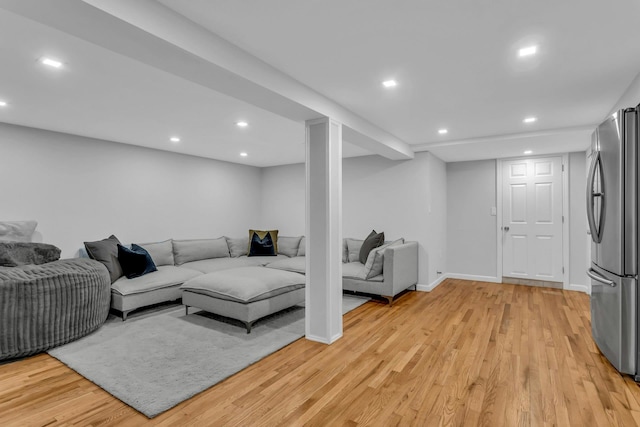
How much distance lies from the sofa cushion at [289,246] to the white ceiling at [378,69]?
2.67 meters

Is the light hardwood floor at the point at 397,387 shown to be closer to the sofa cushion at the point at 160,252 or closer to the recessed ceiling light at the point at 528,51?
the sofa cushion at the point at 160,252

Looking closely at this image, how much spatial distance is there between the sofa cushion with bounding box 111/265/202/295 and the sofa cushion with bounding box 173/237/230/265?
0.66 m

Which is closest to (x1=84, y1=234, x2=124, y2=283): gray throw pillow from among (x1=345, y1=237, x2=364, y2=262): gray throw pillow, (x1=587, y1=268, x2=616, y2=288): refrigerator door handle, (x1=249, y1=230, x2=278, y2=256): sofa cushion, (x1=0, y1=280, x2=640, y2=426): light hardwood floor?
(x1=0, y1=280, x2=640, y2=426): light hardwood floor

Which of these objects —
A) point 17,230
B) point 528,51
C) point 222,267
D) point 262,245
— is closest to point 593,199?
point 528,51

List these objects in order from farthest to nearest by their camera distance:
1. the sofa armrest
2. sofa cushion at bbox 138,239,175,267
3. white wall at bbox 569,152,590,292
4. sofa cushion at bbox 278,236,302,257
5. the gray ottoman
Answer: sofa cushion at bbox 278,236,302,257
white wall at bbox 569,152,590,292
sofa cushion at bbox 138,239,175,267
the sofa armrest
the gray ottoman

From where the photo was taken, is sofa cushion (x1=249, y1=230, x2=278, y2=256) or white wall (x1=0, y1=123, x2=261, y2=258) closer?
white wall (x1=0, y1=123, x2=261, y2=258)

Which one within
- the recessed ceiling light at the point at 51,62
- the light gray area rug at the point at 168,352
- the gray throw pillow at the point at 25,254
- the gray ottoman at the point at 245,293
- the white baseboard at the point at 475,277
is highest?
the recessed ceiling light at the point at 51,62

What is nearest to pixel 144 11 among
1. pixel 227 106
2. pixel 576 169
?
pixel 227 106

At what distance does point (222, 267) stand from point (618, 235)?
472 centimetres

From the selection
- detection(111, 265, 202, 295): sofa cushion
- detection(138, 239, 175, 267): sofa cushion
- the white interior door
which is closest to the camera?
detection(111, 265, 202, 295): sofa cushion

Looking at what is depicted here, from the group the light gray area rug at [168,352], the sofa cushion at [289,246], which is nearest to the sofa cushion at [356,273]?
the light gray area rug at [168,352]

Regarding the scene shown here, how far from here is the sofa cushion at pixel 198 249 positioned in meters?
5.32

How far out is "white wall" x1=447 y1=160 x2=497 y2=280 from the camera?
587 cm

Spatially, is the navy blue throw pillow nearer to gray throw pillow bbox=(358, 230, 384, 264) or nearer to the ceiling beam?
the ceiling beam
